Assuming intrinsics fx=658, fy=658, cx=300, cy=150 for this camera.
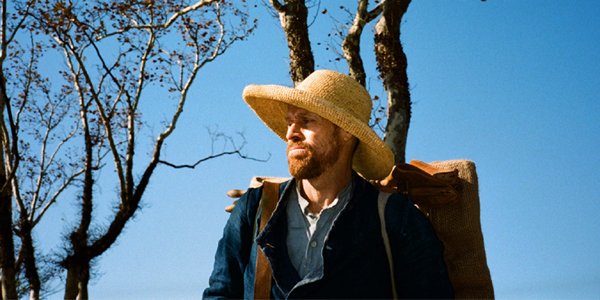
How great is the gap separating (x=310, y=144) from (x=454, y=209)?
1.23 meters

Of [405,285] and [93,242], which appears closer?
[405,285]

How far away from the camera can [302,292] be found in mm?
3838

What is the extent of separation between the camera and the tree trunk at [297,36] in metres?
8.54

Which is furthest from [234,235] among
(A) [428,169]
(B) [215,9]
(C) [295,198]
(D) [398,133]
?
(B) [215,9]

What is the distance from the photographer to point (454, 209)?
4.58 metres

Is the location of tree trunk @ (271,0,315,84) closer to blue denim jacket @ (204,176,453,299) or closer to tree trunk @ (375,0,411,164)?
tree trunk @ (375,0,411,164)

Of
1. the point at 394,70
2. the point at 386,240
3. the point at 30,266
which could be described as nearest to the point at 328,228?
the point at 386,240

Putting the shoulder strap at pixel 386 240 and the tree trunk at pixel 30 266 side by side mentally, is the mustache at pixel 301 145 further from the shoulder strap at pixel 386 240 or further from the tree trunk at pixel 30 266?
the tree trunk at pixel 30 266

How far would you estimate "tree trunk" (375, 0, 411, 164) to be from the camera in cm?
817

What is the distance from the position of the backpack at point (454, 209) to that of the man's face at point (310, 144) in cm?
33

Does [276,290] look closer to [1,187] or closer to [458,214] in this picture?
[458,214]

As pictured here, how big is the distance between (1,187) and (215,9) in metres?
6.94

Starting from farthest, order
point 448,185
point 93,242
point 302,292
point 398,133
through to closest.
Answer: point 93,242 → point 398,133 → point 448,185 → point 302,292

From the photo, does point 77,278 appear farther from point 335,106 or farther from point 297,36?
point 335,106
